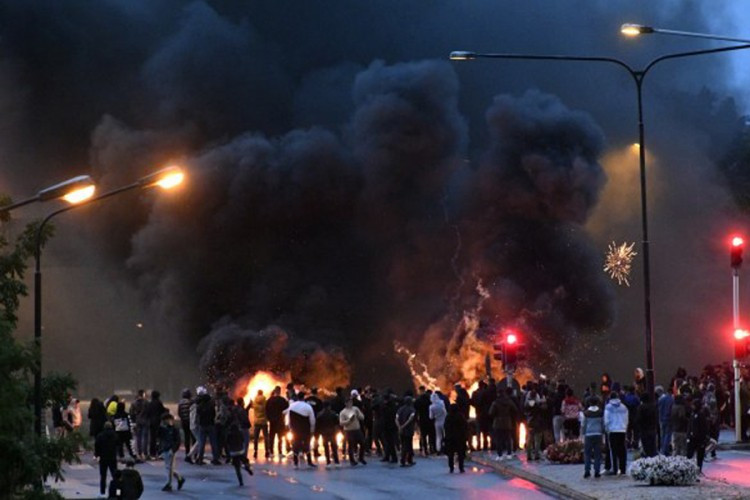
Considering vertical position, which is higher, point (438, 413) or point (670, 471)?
point (438, 413)

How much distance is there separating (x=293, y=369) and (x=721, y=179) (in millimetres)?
29237

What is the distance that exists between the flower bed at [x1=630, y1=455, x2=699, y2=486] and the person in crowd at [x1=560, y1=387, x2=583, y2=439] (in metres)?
6.41

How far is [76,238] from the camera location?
6719 cm

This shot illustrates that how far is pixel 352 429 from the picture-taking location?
32.2m

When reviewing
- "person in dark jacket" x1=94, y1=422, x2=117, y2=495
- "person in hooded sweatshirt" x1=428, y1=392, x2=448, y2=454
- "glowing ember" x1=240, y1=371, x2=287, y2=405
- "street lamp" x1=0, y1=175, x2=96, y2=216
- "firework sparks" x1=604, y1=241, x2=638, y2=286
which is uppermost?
"firework sparks" x1=604, y1=241, x2=638, y2=286

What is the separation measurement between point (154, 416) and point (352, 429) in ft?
15.9

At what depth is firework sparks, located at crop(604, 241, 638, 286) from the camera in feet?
200

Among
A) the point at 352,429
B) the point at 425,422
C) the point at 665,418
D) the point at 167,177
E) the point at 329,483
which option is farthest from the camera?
the point at 425,422

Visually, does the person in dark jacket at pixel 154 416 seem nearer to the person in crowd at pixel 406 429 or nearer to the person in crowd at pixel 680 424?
the person in crowd at pixel 406 429

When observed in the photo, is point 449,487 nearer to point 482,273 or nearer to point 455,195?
point 482,273

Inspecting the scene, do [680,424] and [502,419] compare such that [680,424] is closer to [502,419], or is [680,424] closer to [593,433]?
[593,433]

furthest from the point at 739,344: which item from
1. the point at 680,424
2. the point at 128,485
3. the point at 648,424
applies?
the point at 128,485

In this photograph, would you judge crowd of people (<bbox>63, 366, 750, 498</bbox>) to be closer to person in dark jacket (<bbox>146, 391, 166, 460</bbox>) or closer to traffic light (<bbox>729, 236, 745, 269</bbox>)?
person in dark jacket (<bbox>146, 391, 166, 460</bbox>)

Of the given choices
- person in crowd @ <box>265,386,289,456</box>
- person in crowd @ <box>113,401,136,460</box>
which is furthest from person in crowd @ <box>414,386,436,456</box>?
person in crowd @ <box>113,401,136,460</box>
